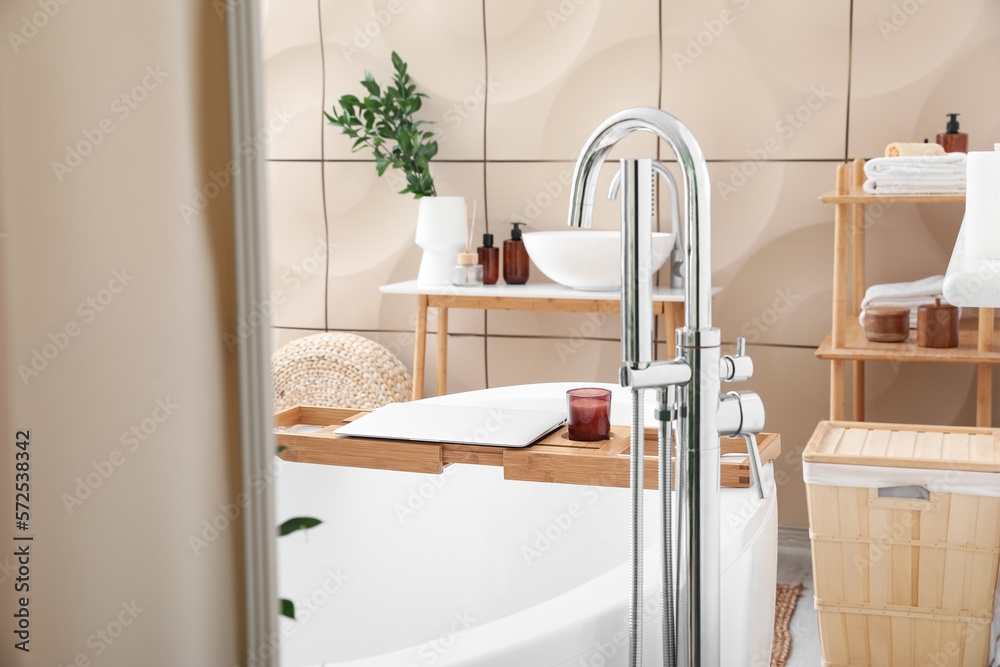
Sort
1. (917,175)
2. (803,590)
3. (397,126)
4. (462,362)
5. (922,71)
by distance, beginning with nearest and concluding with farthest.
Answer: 1. (917,175)
2. (803,590)
3. (922,71)
4. (397,126)
5. (462,362)

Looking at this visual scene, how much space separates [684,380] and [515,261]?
82.0 inches

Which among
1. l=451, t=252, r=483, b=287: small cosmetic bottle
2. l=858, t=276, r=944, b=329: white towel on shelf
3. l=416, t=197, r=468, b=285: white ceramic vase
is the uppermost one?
l=416, t=197, r=468, b=285: white ceramic vase

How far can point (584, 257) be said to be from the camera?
2619 millimetres

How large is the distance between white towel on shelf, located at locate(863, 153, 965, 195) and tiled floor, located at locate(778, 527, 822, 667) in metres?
1.10

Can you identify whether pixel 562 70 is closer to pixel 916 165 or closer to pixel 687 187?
pixel 916 165

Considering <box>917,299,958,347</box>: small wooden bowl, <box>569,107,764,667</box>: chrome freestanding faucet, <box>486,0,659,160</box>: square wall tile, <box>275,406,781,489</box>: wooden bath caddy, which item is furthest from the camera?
<box>486,0,659,160</box>: square wall tile

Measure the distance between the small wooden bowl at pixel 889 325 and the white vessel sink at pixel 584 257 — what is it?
1.88ft

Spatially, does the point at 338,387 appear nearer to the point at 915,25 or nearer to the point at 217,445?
the point at 915,25

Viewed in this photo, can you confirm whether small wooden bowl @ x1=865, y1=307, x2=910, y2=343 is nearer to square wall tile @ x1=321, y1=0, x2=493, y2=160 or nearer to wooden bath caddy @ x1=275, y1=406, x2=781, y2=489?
wooden bath caddy @ x1=275, y1=406, x2=781, y2=489

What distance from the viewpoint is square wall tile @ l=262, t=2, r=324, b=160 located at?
3.28m

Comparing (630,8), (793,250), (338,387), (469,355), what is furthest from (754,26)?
(338,387)

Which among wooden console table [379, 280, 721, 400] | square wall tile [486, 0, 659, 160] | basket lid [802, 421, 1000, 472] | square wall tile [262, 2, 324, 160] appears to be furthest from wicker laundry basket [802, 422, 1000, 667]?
square wall tile [262, 2, 324, 160]

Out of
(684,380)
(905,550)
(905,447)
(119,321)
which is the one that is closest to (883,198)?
(905,447)

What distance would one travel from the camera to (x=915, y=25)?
8.80 feet
